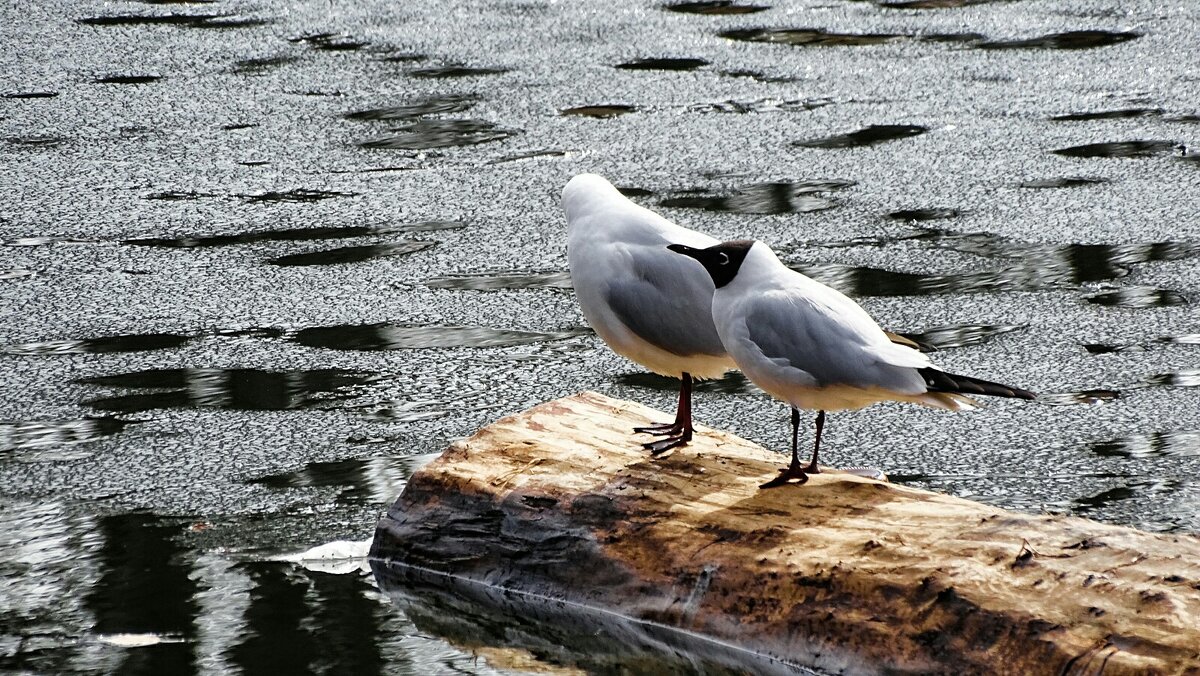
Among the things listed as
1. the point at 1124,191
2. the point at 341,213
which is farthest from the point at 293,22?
the point at 1124,191

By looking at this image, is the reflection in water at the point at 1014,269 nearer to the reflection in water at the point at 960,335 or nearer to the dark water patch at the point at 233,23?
the reflection in water at the point at 960,335

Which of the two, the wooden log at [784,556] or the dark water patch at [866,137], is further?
the dark water patch at [866,137]

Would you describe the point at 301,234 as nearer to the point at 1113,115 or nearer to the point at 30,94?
the point at 30,94

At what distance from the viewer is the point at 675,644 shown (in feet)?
12.0

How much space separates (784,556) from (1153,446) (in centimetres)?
160

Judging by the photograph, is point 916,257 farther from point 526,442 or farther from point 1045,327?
point 526,442

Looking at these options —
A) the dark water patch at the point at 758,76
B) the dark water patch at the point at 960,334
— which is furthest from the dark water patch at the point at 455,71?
the dark water patch at the point at 960,334

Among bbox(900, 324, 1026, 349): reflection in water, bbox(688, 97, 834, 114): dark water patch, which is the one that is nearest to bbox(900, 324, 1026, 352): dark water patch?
bbox(900, 324, 1026, 349): reflection in water

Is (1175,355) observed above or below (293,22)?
below

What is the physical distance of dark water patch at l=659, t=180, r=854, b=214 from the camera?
271 inches

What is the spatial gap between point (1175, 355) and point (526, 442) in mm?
2360

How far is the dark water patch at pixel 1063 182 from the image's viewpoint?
23.3ft

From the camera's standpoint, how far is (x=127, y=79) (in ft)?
30.5

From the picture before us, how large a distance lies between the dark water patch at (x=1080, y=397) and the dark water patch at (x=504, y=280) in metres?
1.95
